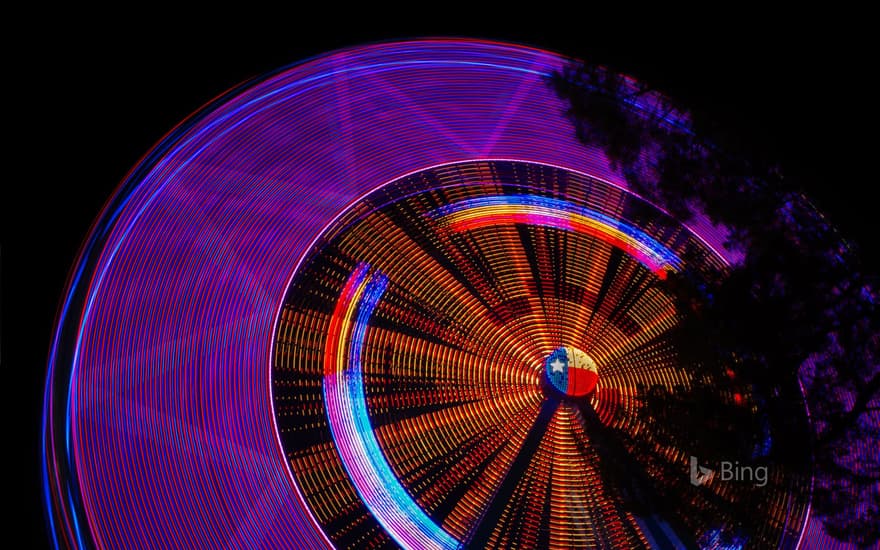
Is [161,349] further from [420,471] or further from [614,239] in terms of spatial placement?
[614,239]

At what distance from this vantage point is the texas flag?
186 inches

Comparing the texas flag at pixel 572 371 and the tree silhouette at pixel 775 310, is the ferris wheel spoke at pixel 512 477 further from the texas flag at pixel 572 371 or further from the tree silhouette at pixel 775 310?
the tree silhouette at pixel 775 310

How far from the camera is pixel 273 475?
13.5 feet

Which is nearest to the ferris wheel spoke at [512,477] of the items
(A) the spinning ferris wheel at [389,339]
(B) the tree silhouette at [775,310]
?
(A) the spinning ferris wheel at [389,339]

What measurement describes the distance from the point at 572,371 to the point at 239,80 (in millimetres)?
3084

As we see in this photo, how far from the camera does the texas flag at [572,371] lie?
473 cm

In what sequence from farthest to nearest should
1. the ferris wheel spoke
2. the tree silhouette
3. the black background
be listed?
the ferris wheel spoke → the black background → the tree silhouette

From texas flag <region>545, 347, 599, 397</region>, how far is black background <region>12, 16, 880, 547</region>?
76.3 inches
